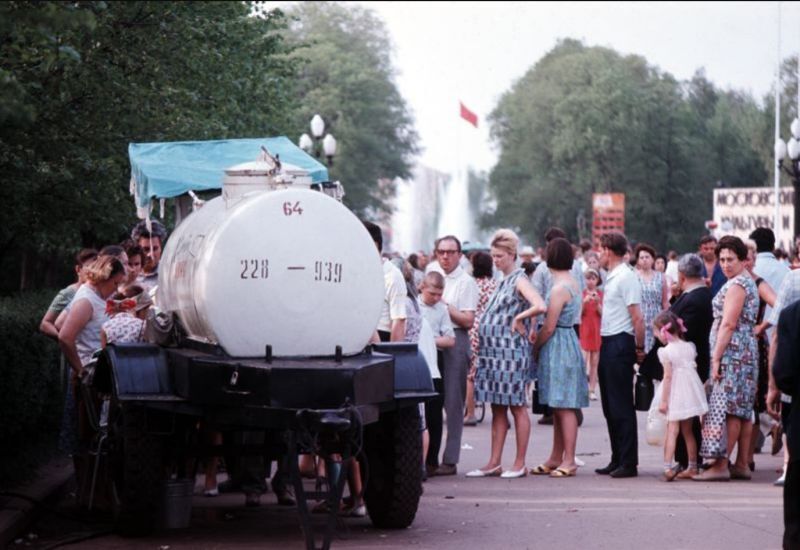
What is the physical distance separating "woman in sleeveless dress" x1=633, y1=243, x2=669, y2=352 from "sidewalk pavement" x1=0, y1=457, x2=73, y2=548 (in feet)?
24.5

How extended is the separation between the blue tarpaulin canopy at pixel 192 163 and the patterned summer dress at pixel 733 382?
12.4 feet

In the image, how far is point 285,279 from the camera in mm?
11156

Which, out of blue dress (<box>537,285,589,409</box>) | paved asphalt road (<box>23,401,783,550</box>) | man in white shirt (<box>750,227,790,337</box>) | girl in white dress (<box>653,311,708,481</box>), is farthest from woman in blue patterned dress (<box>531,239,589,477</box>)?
man in white shirt (<box>750,227,790,337</box>)

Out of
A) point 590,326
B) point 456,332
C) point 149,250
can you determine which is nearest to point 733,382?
point 456,332

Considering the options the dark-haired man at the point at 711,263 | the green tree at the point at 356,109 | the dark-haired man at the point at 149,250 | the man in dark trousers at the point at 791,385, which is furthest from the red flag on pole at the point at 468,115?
the man in dark trousers at the point at 791,385

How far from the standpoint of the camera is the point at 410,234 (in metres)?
188

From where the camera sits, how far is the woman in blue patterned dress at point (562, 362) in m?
15.6

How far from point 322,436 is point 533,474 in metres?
5.61

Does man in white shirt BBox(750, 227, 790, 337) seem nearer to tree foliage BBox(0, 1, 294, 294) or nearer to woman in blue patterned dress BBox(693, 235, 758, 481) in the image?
woman in blue patterned dress BBox(693, 235, 758, 481)

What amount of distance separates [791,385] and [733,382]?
544cm

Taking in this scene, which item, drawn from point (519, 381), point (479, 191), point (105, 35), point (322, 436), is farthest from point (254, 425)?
point (479, 191)

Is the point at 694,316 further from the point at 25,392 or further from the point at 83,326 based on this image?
the point at 25,392

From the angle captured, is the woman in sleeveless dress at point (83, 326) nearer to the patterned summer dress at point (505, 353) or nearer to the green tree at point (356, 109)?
the patterned summer dress at point (505, 353)

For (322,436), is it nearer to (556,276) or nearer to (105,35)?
(556,276)
